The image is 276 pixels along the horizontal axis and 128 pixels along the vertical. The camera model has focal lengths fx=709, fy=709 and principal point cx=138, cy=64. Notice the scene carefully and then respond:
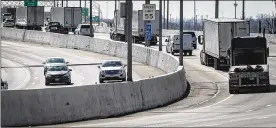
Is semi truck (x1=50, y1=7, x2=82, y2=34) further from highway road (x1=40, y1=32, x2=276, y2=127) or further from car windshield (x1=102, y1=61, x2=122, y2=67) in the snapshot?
highway road (x1=40, y1=32, x2=276, y2=127)

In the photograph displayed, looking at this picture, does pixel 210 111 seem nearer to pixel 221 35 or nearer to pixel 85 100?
pixel 85 100

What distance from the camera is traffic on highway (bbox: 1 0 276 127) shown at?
79.2 feet

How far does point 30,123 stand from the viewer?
23625 millimetres

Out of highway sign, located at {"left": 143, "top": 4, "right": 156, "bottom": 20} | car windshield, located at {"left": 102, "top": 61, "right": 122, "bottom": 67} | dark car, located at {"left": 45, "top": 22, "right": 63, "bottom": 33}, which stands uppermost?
highway sign, located at {"left": 143, "top": 4, "right": 156, "bottom": 20}

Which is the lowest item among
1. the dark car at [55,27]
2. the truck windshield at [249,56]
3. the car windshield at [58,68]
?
the car windshield at [58,68]

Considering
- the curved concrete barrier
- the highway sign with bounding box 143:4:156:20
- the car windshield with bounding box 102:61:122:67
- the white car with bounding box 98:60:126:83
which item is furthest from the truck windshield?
the highway sign with bounding box 143:4:156:20

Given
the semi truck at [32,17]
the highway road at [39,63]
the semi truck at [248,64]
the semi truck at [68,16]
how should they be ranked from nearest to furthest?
1. the semi truck at [248,64]
2. the highway road at [39,63]
3. the semi truck at [68,16]
4. the semi truck at [32,17]

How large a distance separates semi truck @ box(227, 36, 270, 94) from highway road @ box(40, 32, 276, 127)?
0.59 meters

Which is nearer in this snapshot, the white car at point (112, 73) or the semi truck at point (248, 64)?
the semi truck at point (248, 64)

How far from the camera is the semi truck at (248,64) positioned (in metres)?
37.1

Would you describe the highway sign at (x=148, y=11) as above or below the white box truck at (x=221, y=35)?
above

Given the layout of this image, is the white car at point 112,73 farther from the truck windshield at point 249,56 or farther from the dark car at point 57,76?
the truck windshield at point 249,56

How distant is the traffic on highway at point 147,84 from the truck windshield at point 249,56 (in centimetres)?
5

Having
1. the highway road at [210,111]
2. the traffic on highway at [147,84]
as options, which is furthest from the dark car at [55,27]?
the highway road at [210,111]
